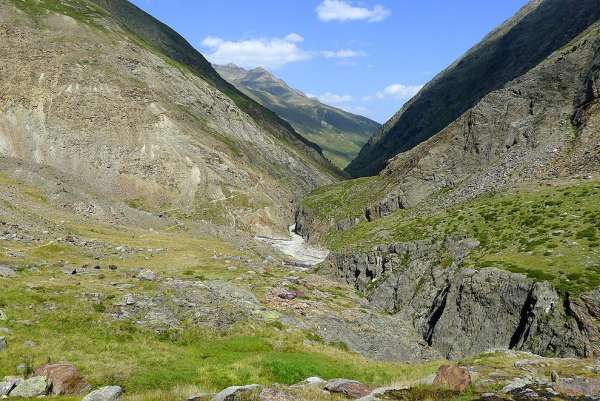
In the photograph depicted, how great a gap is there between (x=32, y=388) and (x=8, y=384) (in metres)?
1.03

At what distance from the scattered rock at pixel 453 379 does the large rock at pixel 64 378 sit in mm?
14747

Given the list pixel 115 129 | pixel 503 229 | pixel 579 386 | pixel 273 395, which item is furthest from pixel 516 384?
pixel 115 129

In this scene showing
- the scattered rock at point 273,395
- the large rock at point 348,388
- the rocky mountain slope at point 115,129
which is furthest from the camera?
the rocky mountain slope at point 115,129

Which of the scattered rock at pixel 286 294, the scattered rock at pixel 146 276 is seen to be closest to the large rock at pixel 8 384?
the scattered rock at pixel 146 276

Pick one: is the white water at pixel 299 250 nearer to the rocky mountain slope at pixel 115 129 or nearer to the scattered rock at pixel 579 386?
the rocky mountain slope at pixel 115 129

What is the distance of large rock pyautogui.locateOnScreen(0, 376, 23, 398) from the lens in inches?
747

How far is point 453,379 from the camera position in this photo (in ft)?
62.0

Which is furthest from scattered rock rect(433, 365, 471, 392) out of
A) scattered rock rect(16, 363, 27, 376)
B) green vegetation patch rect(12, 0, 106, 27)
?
green vegetation patch rect(12, 0, 106, 27)

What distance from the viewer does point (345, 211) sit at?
115 meters

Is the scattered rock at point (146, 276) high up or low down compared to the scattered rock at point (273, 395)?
down

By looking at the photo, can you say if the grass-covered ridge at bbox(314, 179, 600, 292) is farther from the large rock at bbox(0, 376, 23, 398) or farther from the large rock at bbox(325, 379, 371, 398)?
the large rock at bbox(0, 376, 23, 398)

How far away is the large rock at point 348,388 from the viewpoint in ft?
61.7

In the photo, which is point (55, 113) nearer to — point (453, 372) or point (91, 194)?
point (91, 194)

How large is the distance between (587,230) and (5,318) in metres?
45.4
